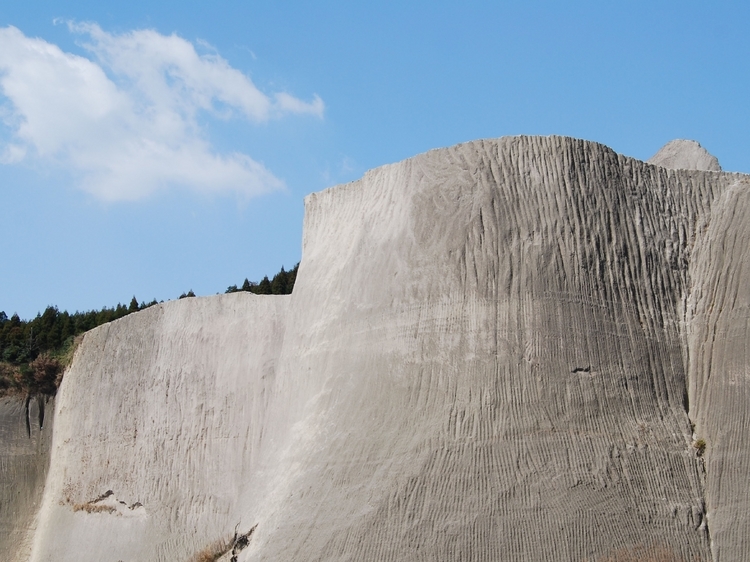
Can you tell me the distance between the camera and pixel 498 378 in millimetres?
17359

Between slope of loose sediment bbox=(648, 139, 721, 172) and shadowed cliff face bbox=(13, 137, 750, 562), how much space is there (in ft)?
14.9

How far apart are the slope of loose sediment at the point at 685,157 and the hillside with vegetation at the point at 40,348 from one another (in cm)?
1649

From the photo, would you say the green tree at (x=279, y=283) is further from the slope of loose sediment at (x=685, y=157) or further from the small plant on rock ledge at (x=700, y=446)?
the small plant on rock ledge at (x=700, y=446)

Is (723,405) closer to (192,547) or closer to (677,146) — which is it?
(677,146)

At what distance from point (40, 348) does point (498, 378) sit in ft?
59.2

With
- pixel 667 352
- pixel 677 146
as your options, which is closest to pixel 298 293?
pixel 667 352

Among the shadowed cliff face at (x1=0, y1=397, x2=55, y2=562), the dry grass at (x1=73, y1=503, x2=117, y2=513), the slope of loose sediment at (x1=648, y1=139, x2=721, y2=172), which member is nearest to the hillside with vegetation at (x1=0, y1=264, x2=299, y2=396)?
the shadowed cliff face at (x1=0, y1=397, x2=55, y2=562)

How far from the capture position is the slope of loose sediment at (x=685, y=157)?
78.1 ft

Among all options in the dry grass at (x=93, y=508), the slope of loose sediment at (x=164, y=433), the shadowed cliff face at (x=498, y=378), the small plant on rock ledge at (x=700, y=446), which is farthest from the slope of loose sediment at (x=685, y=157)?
the dry grass at (x=93, y=508)

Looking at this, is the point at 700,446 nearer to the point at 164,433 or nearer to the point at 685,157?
the point at 685,157

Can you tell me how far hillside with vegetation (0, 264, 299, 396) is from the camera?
96.0ft

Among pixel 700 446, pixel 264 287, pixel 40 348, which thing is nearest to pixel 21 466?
pixel 40 348

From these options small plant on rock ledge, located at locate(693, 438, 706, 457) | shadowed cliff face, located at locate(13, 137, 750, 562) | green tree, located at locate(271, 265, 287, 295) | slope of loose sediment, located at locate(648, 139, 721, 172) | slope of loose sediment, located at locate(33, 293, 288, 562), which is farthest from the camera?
green tree, located at locate(271, 265, 287, 295)

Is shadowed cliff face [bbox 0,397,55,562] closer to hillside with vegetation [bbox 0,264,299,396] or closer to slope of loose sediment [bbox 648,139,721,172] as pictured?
hillside with vegetation [bbox 0,264,299,396]
